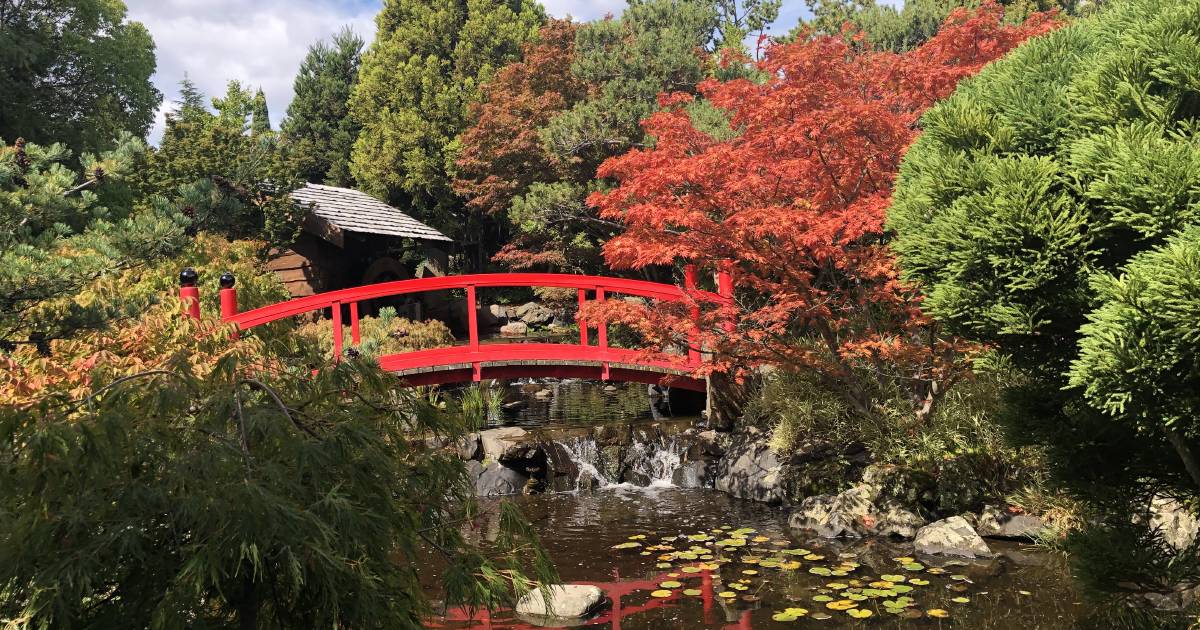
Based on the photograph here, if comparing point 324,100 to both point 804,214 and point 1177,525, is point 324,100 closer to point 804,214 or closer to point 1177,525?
point 804,214

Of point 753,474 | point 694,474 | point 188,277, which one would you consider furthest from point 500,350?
point 188,277

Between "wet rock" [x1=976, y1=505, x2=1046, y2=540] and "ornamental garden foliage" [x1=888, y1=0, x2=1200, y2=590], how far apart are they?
2.99 meters

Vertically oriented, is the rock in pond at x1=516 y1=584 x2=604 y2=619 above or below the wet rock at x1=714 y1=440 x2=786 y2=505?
below

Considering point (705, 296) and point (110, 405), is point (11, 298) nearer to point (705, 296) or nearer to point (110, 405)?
point (110, 405)

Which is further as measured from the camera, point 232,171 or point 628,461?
point 232,171

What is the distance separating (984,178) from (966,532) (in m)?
4.50

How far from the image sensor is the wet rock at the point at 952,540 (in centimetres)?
749

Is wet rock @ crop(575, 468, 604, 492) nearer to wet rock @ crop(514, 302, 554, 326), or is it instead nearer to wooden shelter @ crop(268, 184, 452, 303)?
wooden shelter @ crop(268, 184, 452, 303)

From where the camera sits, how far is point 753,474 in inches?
396

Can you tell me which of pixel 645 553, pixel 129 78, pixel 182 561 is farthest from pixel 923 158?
pixel 129 78

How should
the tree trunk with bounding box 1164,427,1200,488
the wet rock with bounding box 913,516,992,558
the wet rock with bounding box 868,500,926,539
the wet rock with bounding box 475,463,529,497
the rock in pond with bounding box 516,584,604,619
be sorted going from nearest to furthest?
1. the tree trunk with bounding box 1164,427,1200,488
2. the rock in pond with bounding box 516,584,604,619
3. the wet rock with bounding box 913,516,992,558
4. the wet rock with bounding box 868,500,926,539
5. the wet rock with bounding box 475,463,529,497

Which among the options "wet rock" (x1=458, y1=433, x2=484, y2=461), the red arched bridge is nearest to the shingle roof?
the red arched bridge

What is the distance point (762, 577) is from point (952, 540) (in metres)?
1.80

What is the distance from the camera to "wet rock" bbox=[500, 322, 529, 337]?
21594 millimetres
